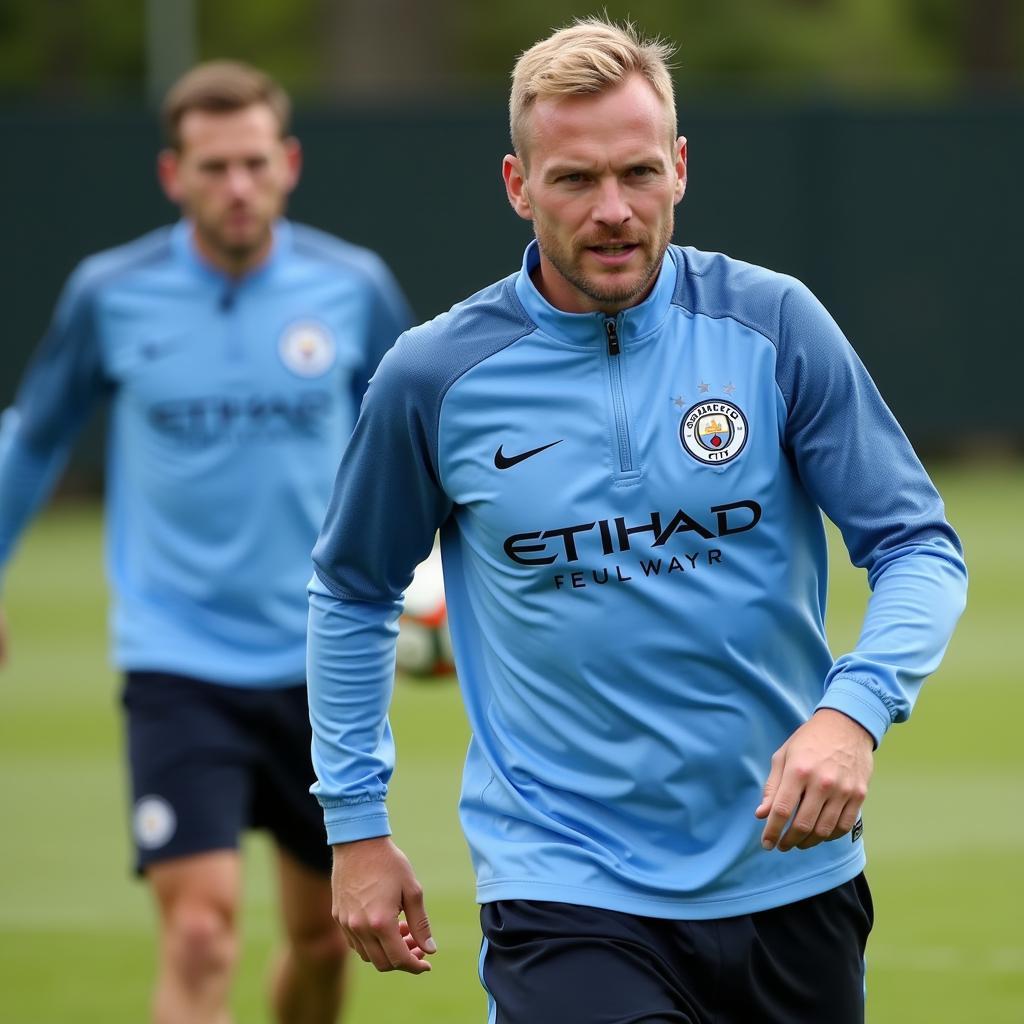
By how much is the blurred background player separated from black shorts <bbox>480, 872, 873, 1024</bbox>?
2.09 meters

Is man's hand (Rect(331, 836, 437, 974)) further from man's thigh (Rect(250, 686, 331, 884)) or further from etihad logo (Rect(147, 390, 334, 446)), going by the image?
etihad logo (Rect(147, 390, 334, 446))

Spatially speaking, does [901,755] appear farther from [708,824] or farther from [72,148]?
→ [72,148]

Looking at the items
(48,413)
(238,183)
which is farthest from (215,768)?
(238,183)

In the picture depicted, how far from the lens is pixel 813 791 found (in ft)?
11.5

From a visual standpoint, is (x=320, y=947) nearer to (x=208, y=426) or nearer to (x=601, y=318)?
(x=208, y=426)

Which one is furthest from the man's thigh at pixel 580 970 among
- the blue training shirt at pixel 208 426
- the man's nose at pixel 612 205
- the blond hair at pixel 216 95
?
the blond hair at pixel 216 95

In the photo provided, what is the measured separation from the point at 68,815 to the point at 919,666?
22.7 ft

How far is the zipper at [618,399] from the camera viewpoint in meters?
3.94

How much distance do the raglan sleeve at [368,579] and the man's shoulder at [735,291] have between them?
0.51 metres

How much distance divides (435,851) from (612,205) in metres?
5.60

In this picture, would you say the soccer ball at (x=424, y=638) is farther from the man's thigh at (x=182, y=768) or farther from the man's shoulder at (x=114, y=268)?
the man's shoulder at (x=114, y=268)

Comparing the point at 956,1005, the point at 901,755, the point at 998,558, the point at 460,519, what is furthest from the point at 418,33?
the point at 460,519

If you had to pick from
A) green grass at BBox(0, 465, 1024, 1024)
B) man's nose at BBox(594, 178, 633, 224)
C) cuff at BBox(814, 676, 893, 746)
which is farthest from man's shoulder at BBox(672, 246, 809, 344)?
green grass at BBox(0, 465, 1024, 1024)

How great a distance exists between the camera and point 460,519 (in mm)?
4168
